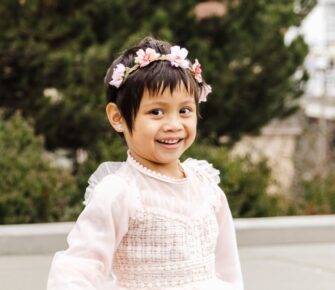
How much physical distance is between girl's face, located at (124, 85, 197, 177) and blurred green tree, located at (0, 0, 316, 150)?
561 centimetres

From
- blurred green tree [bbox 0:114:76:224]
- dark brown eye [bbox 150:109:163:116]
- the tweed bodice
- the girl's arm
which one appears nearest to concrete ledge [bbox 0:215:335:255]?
blurred green tree [bbox 0:114:76:224]

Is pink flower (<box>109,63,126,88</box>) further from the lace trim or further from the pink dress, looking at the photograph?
the lace trim

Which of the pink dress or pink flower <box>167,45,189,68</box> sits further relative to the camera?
pink flower <box>167,45,189,68</box>

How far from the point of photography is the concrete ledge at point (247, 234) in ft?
21.9

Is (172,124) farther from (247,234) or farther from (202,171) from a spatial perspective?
(247,234)

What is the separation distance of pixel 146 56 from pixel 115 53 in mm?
6044

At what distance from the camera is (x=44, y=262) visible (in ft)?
21.2

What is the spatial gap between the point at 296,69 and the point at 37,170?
469 centimetres

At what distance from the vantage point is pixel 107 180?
2.78 metres

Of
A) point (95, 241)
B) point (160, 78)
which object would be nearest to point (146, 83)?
point (160, 78)

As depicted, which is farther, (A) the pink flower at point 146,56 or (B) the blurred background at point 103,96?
(B) the blurred background at point 103,96

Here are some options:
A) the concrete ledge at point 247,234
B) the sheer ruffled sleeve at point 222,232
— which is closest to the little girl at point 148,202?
the sheer ruffled sleeve at point 222,232

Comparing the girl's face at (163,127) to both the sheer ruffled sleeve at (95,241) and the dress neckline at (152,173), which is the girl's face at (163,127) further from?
the sheer ruffled sleeve at (95,241)

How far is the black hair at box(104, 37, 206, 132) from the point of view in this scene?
108 inches
